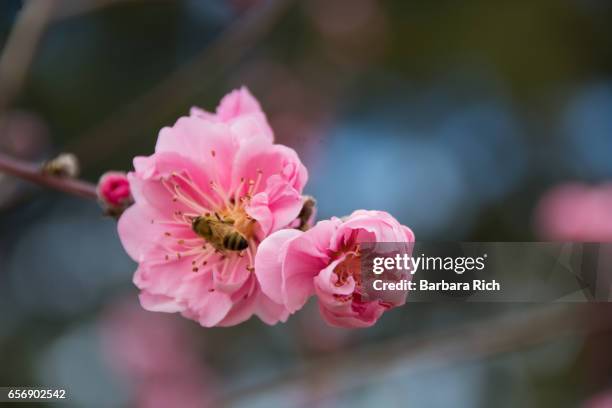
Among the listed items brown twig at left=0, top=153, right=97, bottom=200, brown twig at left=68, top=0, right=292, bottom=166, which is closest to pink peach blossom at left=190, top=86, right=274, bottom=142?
brown twig at left=0, top=153, right=97, bottom=200

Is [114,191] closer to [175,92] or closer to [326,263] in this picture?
[326,263]

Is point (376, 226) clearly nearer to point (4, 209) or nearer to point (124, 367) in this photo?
point (4, 209)

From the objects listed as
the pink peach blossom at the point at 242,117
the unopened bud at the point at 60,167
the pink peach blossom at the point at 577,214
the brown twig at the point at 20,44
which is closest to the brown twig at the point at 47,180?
the unopened bud at the point at 60,167

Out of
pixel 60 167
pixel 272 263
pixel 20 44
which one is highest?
pixel 20 44

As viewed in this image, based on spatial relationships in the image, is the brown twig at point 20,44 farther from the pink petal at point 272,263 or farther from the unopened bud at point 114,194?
the pink petal at point 272,263

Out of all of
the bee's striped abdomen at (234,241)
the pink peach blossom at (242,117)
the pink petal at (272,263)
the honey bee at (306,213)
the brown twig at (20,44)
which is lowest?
the pink petal at (272,263)

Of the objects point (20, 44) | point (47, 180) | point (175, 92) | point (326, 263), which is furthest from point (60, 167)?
point (175, 92)

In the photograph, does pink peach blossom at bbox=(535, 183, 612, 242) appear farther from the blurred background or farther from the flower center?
the flower center
